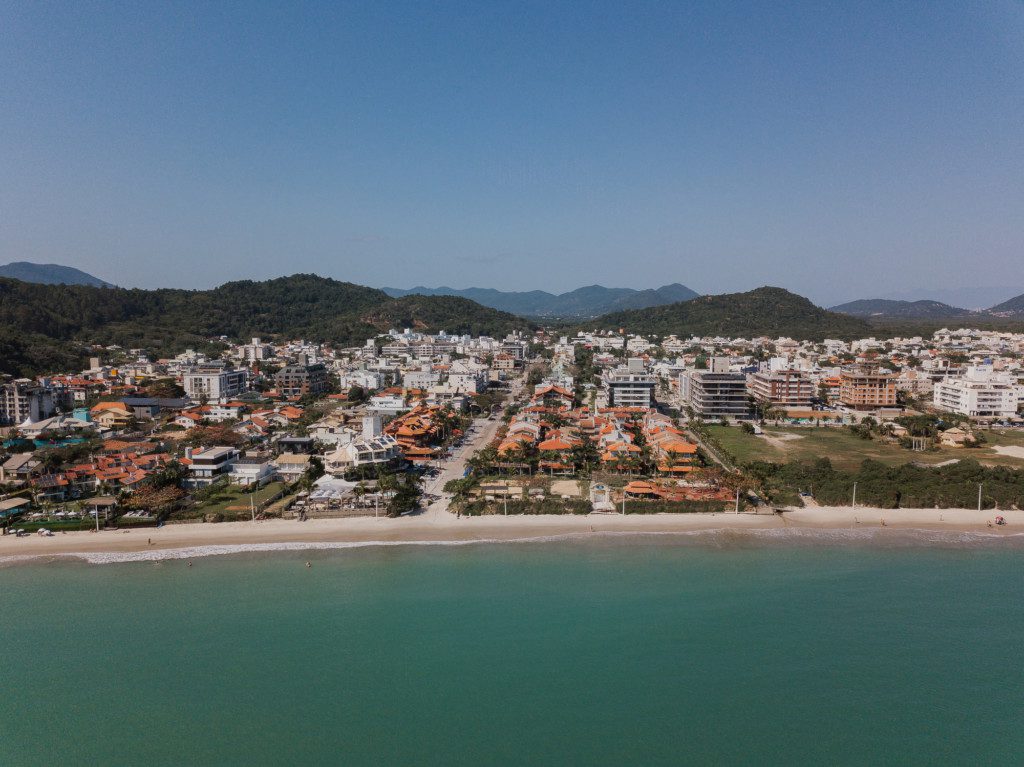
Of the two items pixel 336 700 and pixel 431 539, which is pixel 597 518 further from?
pixel 336 700

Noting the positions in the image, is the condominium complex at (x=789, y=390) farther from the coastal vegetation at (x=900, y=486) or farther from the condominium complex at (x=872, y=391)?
the coastal vegetation at (x=900, y=486)

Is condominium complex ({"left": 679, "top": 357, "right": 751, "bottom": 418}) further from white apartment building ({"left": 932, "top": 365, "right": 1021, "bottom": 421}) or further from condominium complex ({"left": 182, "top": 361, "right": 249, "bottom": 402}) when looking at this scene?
condominium complex ({"left": 182, "top": 361, "right": 249, "bottom": 402})

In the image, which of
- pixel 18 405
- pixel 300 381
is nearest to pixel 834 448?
pixel 300 381

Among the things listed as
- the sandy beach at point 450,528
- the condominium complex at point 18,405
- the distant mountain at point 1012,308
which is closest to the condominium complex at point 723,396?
the sandy beach at point 450,528

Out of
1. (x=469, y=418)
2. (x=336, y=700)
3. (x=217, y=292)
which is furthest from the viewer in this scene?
(x=217, y=292)

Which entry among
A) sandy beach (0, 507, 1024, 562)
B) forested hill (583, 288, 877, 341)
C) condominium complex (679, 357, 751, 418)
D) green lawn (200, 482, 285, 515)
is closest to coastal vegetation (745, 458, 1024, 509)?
sandy beach (0, 507, 1024, 562)

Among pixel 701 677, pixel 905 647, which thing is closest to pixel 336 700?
pixel 701 677

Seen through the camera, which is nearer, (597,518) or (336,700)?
(336,700)
